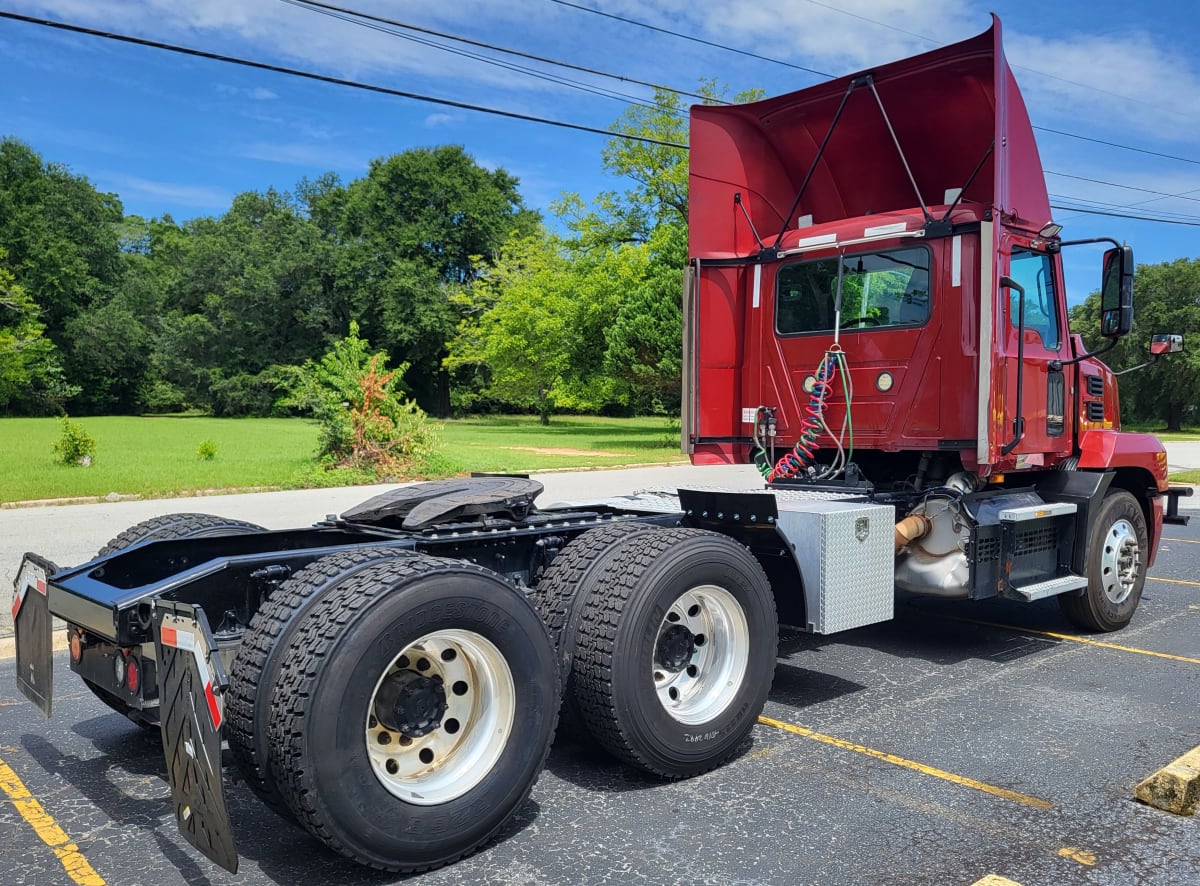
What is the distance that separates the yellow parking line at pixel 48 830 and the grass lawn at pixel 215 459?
11.1 metres

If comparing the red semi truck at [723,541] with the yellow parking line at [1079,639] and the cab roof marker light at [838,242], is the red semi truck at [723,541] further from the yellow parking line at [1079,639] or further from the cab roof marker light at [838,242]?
the yellow parking line at [1079,639]

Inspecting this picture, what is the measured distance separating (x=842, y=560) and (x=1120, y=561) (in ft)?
10.7

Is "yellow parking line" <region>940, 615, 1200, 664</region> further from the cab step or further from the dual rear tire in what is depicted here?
the dual rear tire

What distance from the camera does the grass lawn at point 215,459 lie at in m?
15.8

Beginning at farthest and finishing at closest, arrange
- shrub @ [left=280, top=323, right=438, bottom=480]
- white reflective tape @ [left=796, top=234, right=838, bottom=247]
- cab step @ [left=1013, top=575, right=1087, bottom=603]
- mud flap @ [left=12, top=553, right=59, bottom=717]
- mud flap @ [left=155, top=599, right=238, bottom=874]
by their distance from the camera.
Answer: shrub @ [left=280, top=323, right=438, bottom=480] < white reflective tape @ [left=796, top=234, right=838, bottom=247] < cab step @ [left=1013, top=575, right=1087, bottom=603] < mud flap @ [left=12, top=553, right=59, bottom=717] < mud flap @ [left=155, top=599, right=238, bottom=874]

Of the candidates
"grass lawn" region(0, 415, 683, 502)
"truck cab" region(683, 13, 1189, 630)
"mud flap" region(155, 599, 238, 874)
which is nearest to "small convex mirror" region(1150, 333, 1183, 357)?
"truck cab" region(683, 13, 1189, 630)

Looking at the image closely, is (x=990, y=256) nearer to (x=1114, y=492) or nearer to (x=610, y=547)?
(x=1114, y=492)

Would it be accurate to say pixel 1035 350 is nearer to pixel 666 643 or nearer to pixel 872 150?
pixel 872 150

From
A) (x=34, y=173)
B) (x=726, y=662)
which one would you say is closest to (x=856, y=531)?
(x=726, y=662)

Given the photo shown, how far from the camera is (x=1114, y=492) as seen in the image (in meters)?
6.84

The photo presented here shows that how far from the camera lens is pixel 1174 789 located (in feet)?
12.3

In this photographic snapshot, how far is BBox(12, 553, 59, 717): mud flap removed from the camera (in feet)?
12.2

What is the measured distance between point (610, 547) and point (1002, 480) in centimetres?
349

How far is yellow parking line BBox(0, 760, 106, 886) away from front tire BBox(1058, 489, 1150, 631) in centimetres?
613
